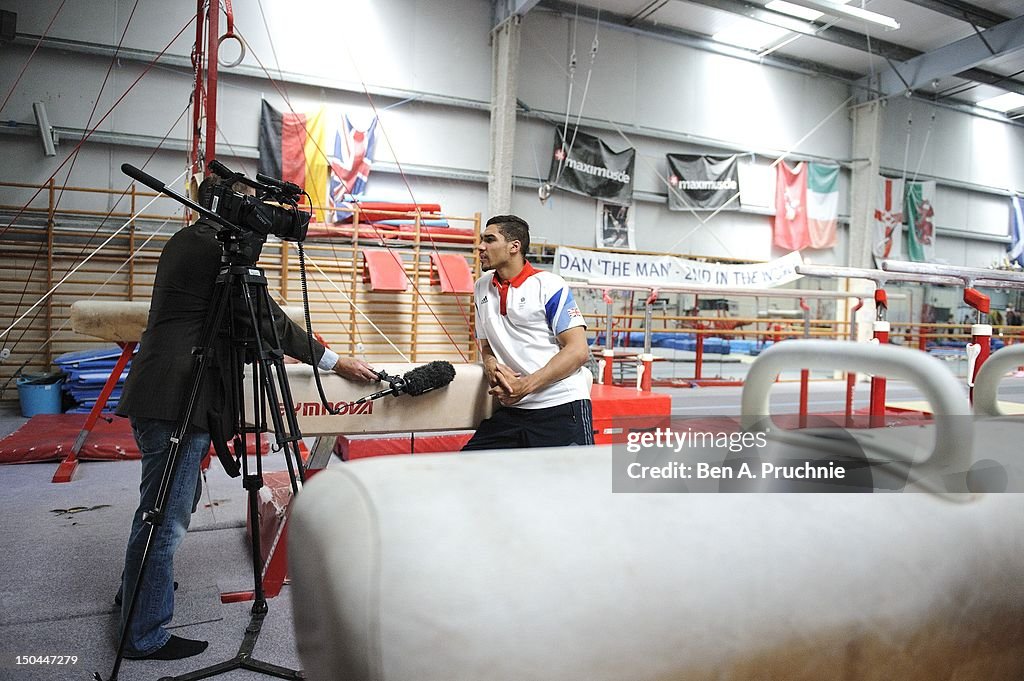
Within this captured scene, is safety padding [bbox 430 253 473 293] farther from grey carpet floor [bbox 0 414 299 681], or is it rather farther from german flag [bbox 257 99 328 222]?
grey carpet floor [bbox 0 414 299 681]

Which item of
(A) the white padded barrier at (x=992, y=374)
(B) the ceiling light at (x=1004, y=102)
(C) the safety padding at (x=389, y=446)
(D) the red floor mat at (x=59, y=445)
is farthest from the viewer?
(B) the ceiling light at (x=1004, y=102)

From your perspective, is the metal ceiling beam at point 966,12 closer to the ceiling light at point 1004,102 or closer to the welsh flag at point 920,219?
the welsh flag at point 920,219

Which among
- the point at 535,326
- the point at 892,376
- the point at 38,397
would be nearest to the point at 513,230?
the point at 535,326

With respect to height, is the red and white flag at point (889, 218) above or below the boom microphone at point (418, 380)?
above

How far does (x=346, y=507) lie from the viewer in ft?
1.88

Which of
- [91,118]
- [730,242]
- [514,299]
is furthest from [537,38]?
[514,299]

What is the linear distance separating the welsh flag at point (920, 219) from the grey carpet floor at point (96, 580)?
1135 centimetres

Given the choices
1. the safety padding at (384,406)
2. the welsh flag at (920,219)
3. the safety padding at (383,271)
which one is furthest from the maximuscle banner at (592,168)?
the safety padding at (384,406)

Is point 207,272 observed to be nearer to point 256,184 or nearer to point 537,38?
point 256,184

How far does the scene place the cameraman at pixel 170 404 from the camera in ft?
6.09

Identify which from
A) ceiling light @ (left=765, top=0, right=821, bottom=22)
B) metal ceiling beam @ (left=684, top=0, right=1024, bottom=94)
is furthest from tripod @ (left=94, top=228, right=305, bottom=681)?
ceiling light @ (left=765, top=0, right=821, bottom=22)

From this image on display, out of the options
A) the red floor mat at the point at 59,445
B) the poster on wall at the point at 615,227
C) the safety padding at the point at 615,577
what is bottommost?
the red floor mat at the point at 59,445

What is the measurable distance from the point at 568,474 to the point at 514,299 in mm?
1765

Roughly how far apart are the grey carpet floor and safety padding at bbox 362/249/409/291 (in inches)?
148
